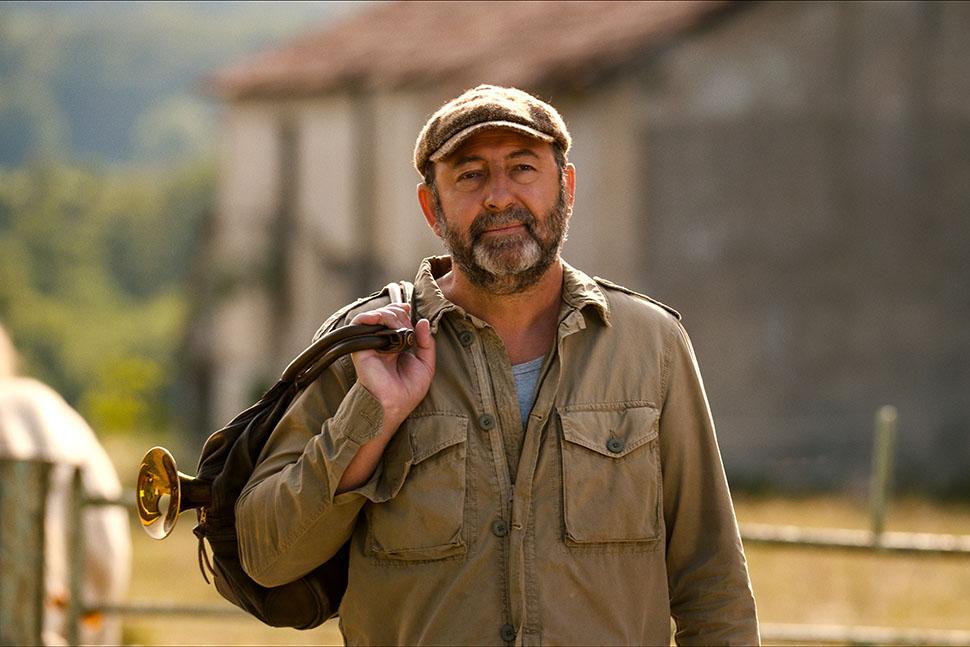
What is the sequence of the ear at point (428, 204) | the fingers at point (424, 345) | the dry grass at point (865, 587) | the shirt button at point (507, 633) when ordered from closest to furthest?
the shirt button at point (507, 633) < the fingers at point (424, 345) < the ear at point (428, 204) < the dry grass at point (865, 587)

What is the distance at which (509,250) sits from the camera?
3.29 meters

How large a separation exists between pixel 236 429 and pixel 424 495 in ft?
1.62

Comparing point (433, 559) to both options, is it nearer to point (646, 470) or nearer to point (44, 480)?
point (646, 470)

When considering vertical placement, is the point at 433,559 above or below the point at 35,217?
below

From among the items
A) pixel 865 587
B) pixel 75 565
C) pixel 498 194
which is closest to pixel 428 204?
pixel 498 194

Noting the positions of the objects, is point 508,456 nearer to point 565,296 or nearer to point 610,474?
point 610,474

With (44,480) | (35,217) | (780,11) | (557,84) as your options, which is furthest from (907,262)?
(35,217)

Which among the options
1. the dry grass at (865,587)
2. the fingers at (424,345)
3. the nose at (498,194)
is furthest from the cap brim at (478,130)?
the dry grass at (865,587)

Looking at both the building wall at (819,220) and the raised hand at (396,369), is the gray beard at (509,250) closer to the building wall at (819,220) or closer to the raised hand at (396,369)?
the raised hand at (396,369)

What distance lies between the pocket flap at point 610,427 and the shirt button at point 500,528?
224 mm

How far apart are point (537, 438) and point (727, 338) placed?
14650 mm

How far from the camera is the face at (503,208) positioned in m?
3.30

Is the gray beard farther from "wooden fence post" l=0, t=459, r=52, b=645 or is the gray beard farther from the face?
"wooden fence post" l=0, t=459, r=52, b=645

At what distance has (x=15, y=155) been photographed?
248 ft
